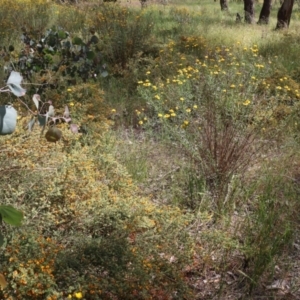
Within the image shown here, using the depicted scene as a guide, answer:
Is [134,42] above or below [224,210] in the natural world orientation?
Answer: above

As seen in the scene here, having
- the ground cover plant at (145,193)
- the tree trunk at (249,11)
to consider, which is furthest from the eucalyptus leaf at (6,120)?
Answer: the tree trunk at (249,11)

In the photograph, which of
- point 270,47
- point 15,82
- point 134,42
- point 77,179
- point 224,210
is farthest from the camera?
point 270,47

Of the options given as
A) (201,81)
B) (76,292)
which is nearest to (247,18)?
(201,81)

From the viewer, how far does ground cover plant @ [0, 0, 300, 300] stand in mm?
2256

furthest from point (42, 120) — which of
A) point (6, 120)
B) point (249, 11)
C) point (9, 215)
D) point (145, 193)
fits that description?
point (249, 11)

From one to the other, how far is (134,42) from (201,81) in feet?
7.17

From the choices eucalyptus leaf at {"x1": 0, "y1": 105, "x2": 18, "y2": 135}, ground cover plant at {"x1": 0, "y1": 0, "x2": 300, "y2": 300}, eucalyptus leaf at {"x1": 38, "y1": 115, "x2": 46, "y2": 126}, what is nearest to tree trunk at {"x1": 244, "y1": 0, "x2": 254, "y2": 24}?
ground cover plant at {"x1": 0, "y1": 0, "x2": 300, "y2": 300}

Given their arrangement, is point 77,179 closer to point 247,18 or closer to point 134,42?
point 134,42

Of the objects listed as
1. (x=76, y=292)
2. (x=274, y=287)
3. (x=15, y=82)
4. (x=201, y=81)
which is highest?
(x=15, y=82)

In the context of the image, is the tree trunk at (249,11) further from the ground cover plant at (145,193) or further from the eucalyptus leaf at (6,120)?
the eucalyptus leaf at (6,120)

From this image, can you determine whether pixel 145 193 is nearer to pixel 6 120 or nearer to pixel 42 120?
pixel 42 120

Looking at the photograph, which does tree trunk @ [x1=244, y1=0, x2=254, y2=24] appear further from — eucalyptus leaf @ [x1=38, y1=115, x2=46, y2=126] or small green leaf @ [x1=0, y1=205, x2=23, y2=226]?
small green leaf @ [x1=0, y1=205, x2=23, y2=226]

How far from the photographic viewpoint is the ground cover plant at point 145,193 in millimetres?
2256

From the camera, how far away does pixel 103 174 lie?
318 cm
